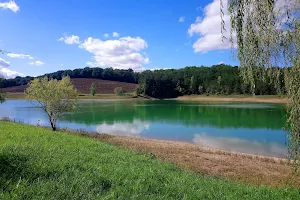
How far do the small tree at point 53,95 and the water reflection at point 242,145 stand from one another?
39.9 feet

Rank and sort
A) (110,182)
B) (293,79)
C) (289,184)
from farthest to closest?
1. (289,184)
2. (293,79)
3. (110,182)

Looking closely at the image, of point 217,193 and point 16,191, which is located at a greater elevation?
point 16,191

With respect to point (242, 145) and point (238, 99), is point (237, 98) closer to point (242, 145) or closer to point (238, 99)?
point (238, 99)

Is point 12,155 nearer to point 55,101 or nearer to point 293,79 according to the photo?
point 293,79

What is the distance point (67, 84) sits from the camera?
25.4 metres

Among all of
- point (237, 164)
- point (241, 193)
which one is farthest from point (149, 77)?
point (241, 193)

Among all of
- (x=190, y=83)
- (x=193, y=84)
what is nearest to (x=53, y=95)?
(x=193, y=84)

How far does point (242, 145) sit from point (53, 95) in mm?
16715

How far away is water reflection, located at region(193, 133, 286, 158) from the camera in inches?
816

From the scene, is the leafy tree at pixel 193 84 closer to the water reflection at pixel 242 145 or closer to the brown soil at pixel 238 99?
the brown soil at pixel 238 99

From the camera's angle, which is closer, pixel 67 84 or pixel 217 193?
pixel 217 193

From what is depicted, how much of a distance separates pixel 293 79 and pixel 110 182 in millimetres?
4599

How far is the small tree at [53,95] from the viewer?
23781 millimetres

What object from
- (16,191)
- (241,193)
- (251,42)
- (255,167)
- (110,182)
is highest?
(251,42)
